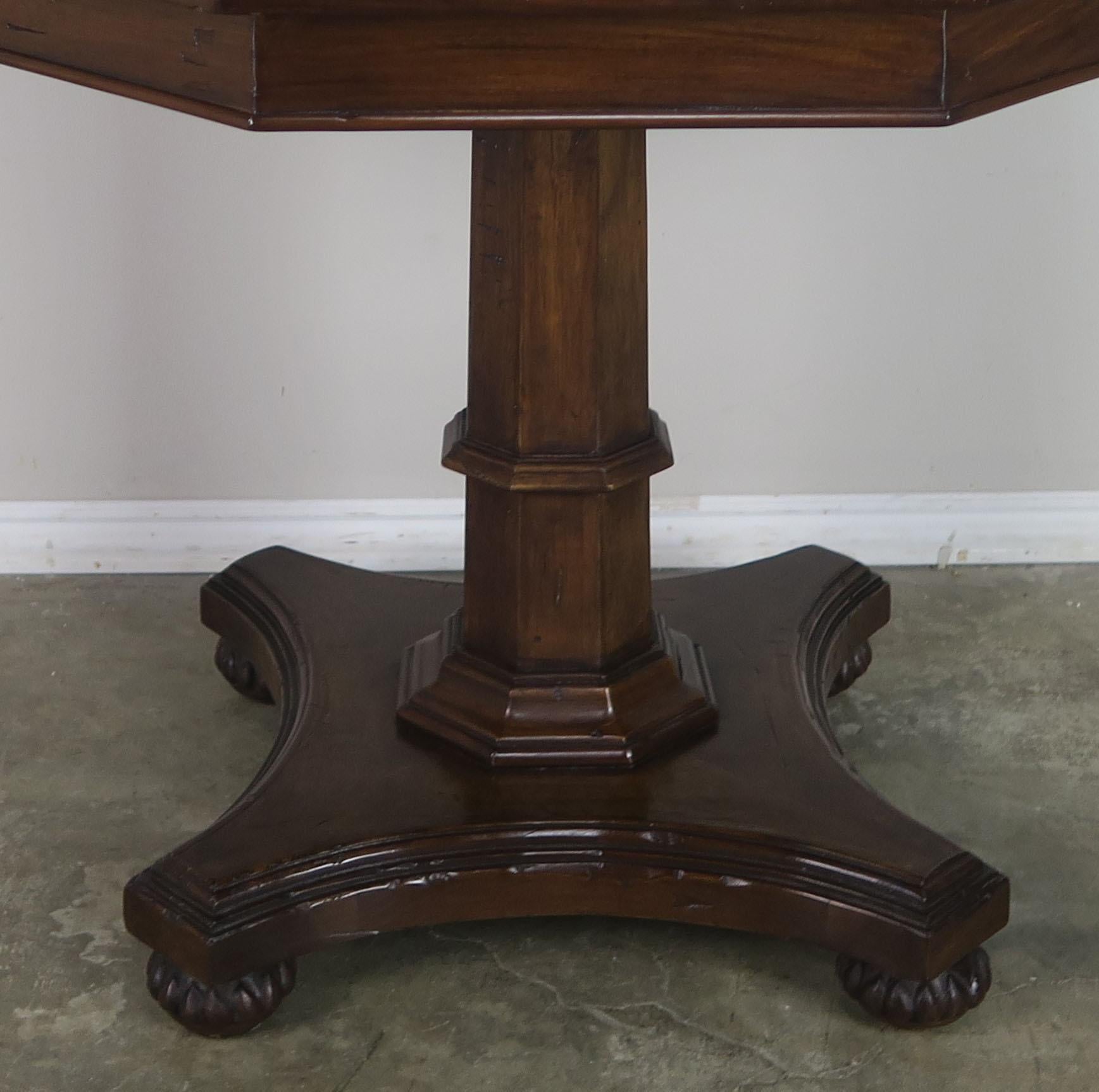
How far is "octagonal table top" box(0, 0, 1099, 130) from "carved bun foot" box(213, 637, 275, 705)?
867 millimetres

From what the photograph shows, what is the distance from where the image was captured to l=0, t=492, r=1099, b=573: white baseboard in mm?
2090

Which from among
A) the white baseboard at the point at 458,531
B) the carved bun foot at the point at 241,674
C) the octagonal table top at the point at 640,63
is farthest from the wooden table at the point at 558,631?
the white baseboard at the point at 458,531

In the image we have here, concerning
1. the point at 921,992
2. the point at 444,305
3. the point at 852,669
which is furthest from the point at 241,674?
the point at 921,992

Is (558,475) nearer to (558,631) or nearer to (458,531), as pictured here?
(558,631)

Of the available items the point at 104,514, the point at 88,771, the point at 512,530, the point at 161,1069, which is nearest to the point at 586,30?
the point at 512,530

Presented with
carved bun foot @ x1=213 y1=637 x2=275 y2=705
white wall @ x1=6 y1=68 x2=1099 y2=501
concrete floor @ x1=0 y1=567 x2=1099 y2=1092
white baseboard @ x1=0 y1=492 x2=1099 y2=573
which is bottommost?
concrete floor @ x1=0 y1=567 x2=1099 y2=1092

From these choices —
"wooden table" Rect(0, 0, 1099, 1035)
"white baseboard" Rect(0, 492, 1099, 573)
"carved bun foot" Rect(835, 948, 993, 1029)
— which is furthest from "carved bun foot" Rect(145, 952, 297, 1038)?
"white baseboard" Rect(0, 492, 1099, 573)

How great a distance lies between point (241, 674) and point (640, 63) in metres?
0.99

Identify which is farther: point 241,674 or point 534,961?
point 241,674

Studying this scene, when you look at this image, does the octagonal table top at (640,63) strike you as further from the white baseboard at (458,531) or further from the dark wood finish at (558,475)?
the white baseboard at (458,531)

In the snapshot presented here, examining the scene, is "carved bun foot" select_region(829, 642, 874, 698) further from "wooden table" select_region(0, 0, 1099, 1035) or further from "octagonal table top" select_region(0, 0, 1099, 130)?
"octagonal table top" select_region(0, 0, 1099, 130)

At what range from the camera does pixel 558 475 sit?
4.36ft

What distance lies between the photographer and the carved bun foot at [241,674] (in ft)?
5.70

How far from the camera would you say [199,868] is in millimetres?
1228
